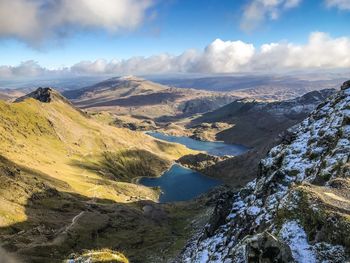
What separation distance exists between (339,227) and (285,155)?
59.2 m

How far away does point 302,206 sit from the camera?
146 feet

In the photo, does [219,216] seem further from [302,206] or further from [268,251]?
[268,251]

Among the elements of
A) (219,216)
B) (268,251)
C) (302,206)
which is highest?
(302,206)

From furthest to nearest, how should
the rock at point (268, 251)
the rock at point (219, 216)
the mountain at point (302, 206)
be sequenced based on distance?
the rock at point (219, 216) → the mountain at point (302, 206) → the rock at point (268, 251)

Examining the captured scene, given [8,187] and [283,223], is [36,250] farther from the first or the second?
[283,223]

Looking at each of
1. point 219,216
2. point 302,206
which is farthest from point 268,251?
point 219,216

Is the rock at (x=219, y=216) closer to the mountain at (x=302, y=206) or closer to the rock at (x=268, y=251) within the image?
the mountain at (x=302, y=206)

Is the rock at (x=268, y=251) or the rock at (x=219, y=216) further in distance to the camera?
the rock at (x=219, y=216)

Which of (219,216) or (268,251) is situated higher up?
(268,251)

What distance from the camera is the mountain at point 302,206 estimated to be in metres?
37.7

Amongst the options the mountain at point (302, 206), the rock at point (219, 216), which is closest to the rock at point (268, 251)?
the mountain at point (302, 206)

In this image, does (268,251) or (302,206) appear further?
(302,206)

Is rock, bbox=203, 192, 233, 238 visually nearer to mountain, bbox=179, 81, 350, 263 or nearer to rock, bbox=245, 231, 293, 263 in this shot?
mountain, bbox=179, 81, 350, 263

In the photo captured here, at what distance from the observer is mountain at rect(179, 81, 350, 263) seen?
1483 inches
